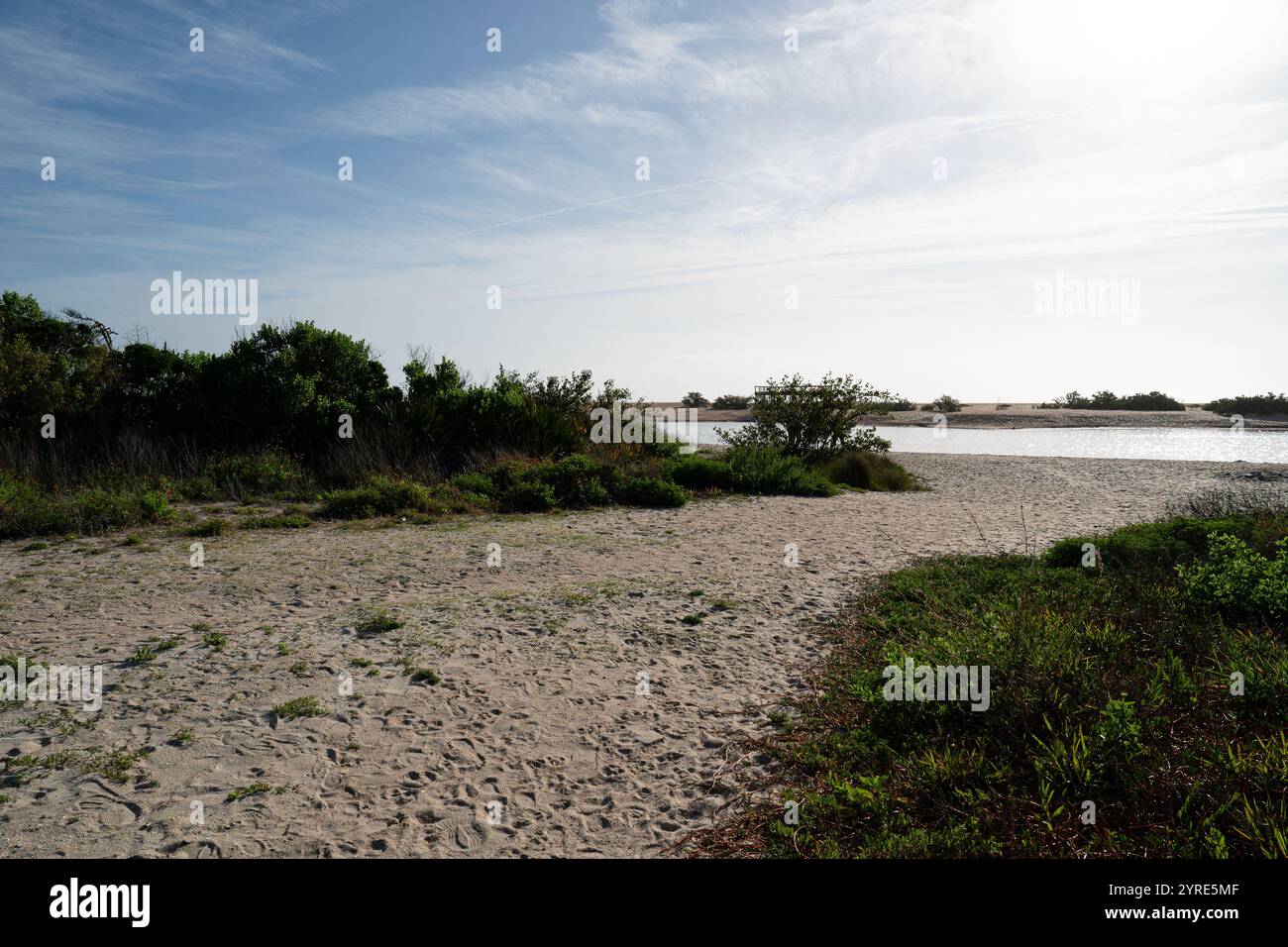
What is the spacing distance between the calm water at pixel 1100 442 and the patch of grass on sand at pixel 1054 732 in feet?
51.5

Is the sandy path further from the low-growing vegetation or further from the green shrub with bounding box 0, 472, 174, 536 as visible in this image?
the low-growing vegetation

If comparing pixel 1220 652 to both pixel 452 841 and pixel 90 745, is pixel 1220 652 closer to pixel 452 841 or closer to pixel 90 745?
pixel 452 841

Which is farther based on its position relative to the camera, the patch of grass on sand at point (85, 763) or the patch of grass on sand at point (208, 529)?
the patch of grass on sand at point (208, 529)

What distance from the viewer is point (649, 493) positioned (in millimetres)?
14727

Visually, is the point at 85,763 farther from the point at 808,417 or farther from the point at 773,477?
the point at 808,417

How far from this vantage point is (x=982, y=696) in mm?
4754

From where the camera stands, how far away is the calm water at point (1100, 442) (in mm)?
24875

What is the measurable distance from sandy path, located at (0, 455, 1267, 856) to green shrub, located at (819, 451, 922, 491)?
293 inches

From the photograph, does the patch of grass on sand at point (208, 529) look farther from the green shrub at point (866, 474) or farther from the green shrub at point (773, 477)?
the green shrub at point (866, 474)

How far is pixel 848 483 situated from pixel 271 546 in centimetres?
1358

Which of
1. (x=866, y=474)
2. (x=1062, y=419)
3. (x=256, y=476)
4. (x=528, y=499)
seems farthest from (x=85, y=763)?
(x=1062, y=419)

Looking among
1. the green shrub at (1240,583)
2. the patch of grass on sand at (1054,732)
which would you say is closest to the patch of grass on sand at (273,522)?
the patch of grass on sand at (1054,732)

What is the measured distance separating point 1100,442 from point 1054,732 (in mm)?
31450

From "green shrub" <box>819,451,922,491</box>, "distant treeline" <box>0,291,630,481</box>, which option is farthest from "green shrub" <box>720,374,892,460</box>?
"distant treeline" <box>0,291,630,481</box>
